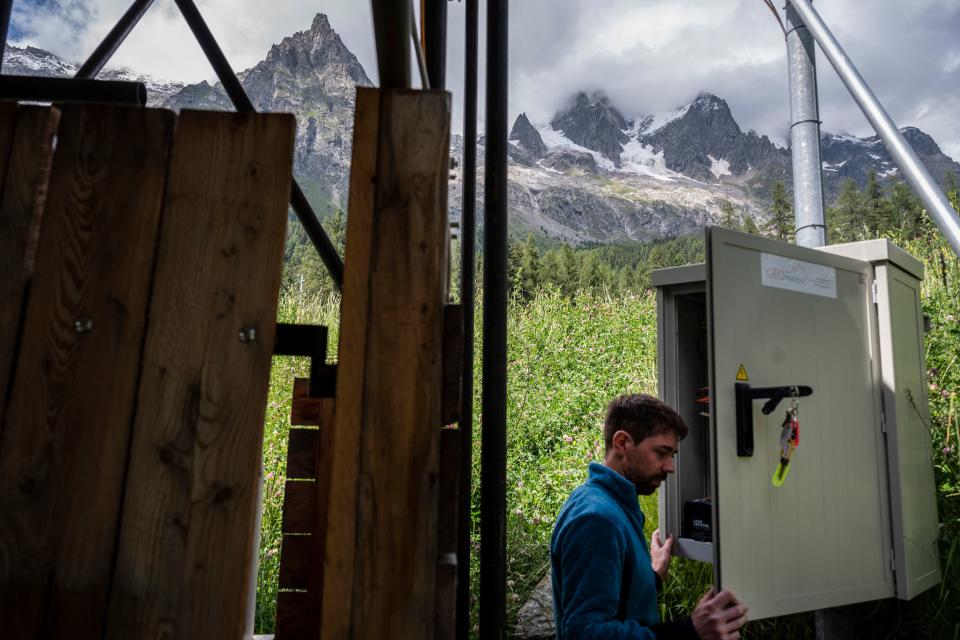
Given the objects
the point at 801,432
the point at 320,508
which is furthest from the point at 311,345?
the point at 801,432

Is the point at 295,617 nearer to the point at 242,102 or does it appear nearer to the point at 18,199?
the point at 18,199

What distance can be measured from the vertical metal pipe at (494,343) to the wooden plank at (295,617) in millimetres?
946

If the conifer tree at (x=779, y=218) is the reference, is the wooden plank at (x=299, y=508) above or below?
below

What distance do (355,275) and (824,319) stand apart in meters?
2.57

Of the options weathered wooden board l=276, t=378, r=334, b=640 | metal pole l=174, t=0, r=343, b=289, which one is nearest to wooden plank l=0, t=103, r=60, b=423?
metal pole l=174, t=0, r=343, b=289

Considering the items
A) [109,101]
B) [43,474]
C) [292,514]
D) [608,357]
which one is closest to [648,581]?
[292,514]

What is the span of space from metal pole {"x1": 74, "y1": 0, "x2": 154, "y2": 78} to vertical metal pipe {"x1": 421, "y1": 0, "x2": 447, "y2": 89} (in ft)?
3.75

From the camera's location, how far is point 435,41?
7.64 feet

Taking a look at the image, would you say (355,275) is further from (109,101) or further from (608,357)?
(608,357)

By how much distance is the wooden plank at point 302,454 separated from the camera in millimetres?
1894

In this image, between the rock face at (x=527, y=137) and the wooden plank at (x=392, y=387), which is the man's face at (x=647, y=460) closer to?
the wooden plank at (x=392, y=387)

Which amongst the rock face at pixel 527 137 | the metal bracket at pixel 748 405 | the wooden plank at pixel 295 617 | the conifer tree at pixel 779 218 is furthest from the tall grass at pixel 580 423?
the rock face at pixel 527 137

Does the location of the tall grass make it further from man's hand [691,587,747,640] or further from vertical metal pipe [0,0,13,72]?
vertical metal pipe [0,0,13,72]

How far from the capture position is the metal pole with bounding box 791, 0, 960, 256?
2.68 metres
